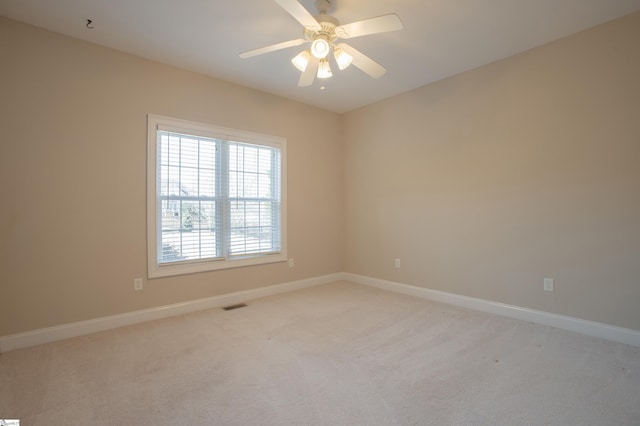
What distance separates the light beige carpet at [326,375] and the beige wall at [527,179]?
54 cm

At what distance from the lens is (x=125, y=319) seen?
9.78 feet

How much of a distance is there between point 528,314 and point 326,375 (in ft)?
7.56

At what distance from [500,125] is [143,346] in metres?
4.12

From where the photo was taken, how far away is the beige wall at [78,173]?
2518mm

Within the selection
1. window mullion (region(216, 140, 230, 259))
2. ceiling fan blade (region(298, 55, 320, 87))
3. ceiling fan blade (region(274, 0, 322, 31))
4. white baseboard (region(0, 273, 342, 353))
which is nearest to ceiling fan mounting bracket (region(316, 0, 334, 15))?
ceiling fan blade (region(274, 0, 322, 31))

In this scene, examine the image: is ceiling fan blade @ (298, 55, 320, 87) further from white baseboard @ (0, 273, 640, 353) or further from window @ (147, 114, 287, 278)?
white baseboard @ (0, 273, 640, 353)

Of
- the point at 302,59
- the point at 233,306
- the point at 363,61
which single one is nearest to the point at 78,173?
the point at 233,306

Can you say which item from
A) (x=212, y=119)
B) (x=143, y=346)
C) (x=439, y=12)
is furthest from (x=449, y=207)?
(x=143, y=346)

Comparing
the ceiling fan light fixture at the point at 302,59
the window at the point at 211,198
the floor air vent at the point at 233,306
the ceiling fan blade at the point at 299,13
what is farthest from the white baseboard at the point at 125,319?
the ceiling fan blade at the point at 299,13

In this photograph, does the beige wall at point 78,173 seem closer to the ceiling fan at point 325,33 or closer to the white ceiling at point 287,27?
the white ceiling at point 287,27

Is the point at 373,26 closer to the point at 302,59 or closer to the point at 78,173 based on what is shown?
the point at 302,59

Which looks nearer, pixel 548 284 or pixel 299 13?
pixel 299 13

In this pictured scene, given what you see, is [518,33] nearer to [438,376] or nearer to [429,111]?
[429,111]

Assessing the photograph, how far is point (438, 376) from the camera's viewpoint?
2.04 meters
